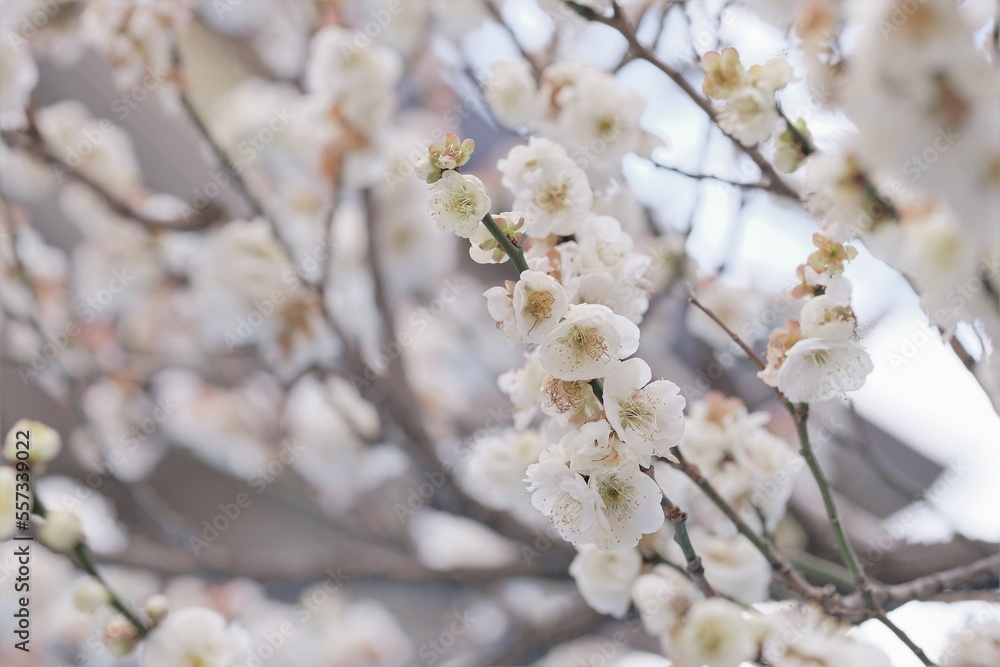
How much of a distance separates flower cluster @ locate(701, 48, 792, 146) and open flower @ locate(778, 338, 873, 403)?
0.56ft

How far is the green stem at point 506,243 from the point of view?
1.25 feet

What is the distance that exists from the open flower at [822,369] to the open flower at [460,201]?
0.21m

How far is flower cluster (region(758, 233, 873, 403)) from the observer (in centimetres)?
41

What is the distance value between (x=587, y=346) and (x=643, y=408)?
0.05 m

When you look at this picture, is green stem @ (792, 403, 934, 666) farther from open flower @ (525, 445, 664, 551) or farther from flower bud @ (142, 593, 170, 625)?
flower bud @ (142, 593, 170, 625)

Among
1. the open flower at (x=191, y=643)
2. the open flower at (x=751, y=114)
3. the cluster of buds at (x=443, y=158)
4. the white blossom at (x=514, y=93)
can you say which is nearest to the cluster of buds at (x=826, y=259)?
the open flower at (x=751, y=114)

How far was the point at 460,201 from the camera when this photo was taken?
38cm

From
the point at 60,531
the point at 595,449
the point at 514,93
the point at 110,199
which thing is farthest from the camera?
the point at 110,199

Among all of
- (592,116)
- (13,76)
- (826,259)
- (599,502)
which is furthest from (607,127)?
(13,76)

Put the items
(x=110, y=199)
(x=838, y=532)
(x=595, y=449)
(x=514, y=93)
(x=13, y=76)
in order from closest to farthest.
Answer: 1. (x=595, y=449)
2. (x=838, y=532)
3. (x=514, y=93)
4. (x=13, y=76)
5. (x=110, y=199)

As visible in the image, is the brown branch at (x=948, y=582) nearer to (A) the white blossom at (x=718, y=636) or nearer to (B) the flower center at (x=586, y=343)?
(A) the white blossom at (x=718, y=636)

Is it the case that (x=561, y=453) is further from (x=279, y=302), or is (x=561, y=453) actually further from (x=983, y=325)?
(x=279, y=302)

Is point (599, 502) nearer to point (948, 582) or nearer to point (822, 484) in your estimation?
point (822, 484)

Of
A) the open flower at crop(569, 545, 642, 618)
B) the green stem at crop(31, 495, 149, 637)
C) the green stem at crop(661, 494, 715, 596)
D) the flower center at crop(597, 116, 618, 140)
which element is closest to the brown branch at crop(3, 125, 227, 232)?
the green stem at crop(31, 495, 149, 637)
